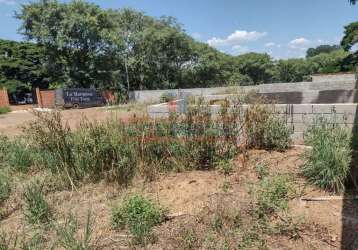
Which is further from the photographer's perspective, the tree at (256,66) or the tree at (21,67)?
the tree at (256,66)

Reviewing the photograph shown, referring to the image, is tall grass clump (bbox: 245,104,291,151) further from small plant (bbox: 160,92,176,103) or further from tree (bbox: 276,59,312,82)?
tree (bbox: 276,59,312,82)

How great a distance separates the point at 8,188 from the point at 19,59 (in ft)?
88.1

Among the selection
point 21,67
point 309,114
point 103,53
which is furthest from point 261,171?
point 21,67

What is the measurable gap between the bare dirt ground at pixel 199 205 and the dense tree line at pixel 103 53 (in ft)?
59.2

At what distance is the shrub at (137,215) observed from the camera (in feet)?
9.29

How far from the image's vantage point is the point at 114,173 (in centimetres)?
393

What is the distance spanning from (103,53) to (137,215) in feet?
81.3

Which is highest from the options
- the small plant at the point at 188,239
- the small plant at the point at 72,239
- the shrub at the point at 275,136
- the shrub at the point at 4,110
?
the shrub at the point at 275,136

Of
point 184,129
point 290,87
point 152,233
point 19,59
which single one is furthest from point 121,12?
point 152,233

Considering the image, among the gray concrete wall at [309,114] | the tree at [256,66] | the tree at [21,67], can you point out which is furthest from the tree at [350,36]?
the tree at [256,66]

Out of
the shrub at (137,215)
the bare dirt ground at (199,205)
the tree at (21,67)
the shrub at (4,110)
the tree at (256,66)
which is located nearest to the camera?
the bare dirt ground at (199,205)

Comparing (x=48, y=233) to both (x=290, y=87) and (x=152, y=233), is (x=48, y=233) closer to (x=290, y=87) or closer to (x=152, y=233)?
(x=152, y=233)

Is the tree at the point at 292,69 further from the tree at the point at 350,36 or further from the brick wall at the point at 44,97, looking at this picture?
the brick wall at the point at 44,97

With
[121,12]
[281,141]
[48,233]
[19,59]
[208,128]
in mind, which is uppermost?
[121,12]
